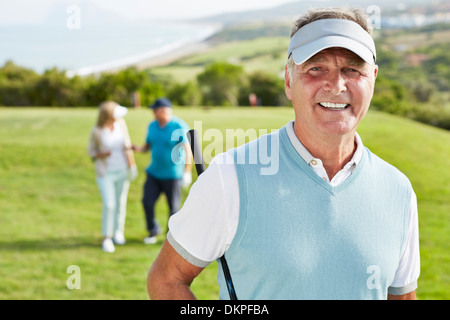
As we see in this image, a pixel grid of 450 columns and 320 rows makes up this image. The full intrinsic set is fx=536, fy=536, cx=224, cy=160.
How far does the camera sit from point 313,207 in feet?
5.33

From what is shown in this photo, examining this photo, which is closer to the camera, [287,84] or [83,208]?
[287,84]

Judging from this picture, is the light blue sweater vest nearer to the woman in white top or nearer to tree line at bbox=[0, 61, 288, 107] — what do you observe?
the woman in white top

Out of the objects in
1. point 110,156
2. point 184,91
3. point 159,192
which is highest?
point 110,156

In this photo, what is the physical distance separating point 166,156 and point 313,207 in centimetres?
489

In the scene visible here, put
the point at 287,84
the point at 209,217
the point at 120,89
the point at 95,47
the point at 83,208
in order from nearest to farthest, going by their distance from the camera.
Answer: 1. the point at 209,217
2. the point at 287,84
3. the point at 83,208
4. the point at 95,47
5. the point at 120,89

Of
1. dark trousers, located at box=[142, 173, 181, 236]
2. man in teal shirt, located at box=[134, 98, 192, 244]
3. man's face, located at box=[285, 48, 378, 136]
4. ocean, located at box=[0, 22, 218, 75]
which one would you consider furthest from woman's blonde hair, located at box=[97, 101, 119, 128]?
ocean, located at box=[0, 22, 218, 75]

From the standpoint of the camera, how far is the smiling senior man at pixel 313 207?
5.16ft

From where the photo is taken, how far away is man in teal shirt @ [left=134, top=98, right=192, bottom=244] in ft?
21.1

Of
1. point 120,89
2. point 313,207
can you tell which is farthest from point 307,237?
point 120,89

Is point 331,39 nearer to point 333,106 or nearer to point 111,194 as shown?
point 333,106

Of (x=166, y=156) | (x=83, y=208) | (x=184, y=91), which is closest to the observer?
(x=166, y=156)

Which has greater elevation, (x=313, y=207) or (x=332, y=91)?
(x=332, y=91)

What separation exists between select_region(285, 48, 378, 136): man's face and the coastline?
24783 mm

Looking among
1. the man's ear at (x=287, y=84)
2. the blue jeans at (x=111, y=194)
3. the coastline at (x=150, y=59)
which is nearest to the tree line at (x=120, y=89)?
the coastline at (x=150, y=59)
